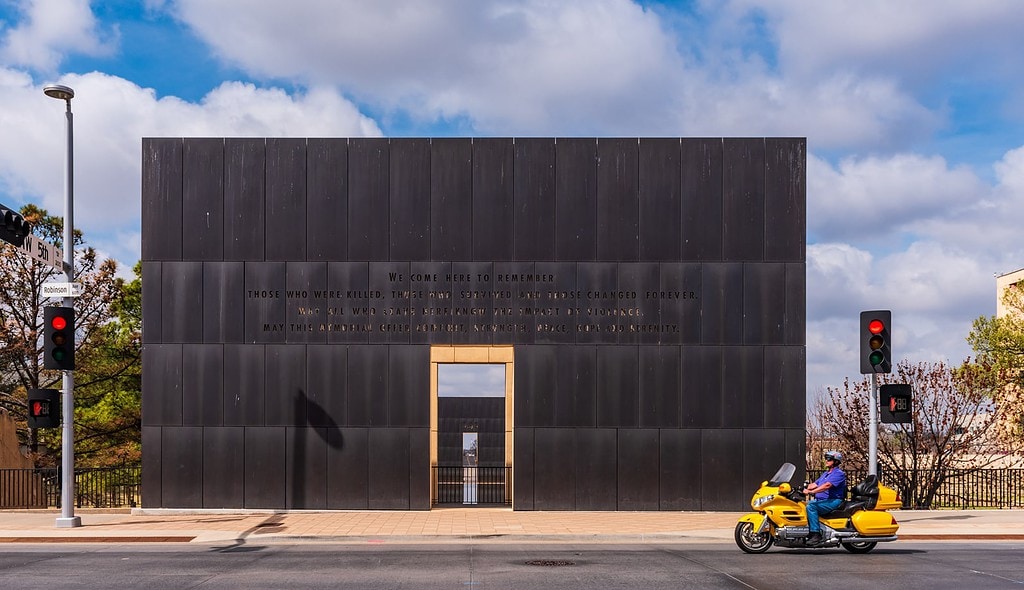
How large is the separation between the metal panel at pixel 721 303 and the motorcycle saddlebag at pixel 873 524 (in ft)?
23.1

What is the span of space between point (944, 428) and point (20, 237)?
27.3 m

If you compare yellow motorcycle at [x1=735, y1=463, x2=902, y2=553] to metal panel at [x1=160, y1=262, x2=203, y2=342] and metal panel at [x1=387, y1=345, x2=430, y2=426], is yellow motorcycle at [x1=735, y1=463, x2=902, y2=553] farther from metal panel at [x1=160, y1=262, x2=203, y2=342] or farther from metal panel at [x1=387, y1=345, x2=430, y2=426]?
metal panel at [x1=160, y1=262, x2=203, y2=342]

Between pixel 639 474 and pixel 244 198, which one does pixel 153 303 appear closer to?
pixel 244 198

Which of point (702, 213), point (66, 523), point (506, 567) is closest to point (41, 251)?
point (66, 523)

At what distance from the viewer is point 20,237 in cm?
1861

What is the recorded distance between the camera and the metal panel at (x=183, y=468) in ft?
72.6

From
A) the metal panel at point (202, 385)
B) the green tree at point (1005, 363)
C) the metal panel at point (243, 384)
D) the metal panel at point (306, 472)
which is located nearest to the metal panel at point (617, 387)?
the metal panel at point (306, 472)

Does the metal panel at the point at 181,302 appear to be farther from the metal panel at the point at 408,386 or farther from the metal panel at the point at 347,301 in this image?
the metal panel at the point at 408,386

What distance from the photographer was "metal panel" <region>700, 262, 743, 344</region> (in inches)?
879

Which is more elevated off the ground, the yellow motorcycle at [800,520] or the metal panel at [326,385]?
the metal panel at [326,385]

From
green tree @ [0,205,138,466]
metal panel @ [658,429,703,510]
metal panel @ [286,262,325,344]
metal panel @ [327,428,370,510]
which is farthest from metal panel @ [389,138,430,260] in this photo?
green tree @ [0,205,138,466]

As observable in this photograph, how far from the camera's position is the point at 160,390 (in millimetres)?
22234

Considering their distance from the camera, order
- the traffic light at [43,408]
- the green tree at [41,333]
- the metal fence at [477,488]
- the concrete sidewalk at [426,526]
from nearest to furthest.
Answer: the concrete sidewalk at [426,526] → the traffic light at [43,408] → the metal fence at [477,488] → the green tree at [41,333]

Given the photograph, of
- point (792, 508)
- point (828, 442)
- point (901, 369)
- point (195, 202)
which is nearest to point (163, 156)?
point (195, 202)
